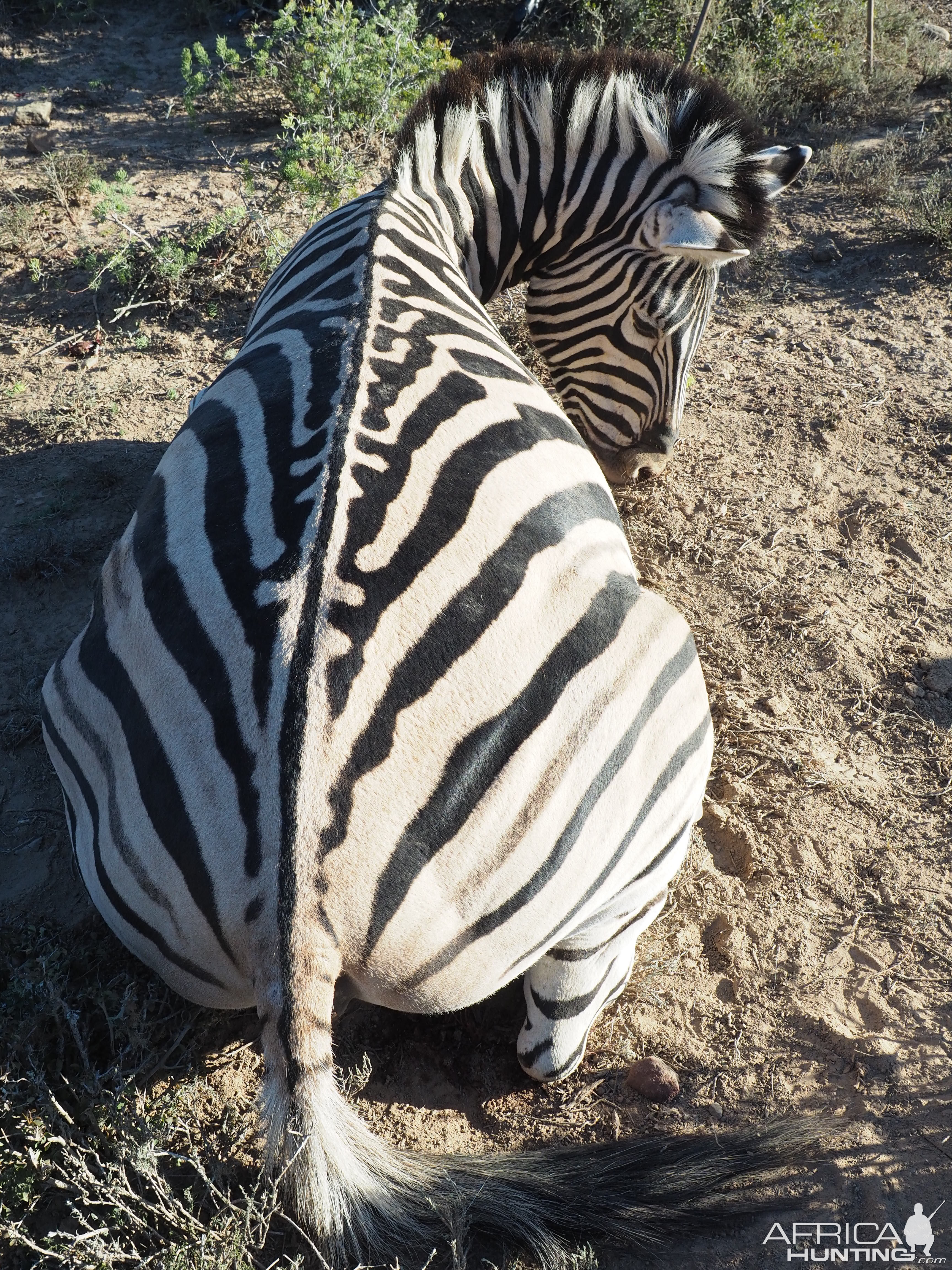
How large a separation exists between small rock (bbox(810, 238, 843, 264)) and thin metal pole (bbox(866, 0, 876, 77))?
2.34 m

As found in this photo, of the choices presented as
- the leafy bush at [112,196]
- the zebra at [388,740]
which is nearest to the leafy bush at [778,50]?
the leafy bush at [112,196]

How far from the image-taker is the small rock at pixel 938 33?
25.7 ft

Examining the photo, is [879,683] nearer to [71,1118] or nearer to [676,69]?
[676,69]

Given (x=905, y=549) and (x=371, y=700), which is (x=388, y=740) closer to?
(x=371, y=700)

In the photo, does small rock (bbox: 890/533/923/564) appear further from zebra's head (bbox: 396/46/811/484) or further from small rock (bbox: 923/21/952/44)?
small rock (bbox: 923/21/952/44)

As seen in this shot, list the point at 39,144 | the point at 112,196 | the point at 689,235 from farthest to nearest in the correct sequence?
the point at 39,144 < the point at 112,196 < the point at 689,235

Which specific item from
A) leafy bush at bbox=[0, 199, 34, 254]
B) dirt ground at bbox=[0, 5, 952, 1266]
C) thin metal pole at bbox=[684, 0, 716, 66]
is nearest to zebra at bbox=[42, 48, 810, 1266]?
dirt ground at bbox=[0, 5, 952, 1266]

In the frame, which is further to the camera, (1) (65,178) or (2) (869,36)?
(2) (869,36)

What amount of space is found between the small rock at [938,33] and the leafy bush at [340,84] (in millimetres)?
4565

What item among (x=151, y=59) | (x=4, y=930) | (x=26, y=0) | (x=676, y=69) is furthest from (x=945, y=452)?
(x=26, y=0)

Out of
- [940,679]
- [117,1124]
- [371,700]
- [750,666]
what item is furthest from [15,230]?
[940,679]

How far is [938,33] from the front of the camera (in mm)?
7895

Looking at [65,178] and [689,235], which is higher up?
[65,178]

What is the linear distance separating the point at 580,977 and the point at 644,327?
8.69 feet
